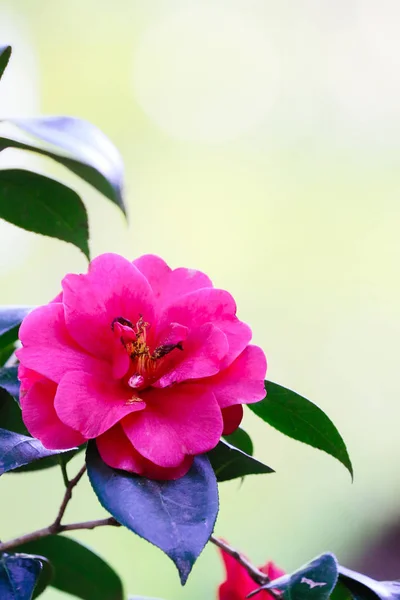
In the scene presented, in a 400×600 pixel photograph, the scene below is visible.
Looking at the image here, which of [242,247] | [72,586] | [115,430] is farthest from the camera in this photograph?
[242,247]

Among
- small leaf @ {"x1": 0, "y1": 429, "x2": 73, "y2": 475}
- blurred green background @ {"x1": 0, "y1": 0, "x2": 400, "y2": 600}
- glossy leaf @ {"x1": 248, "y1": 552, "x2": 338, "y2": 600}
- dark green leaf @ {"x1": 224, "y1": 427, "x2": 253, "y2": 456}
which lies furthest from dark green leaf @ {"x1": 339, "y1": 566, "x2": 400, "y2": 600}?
blurred green background @ {"x1": 0, "y1": 0, "x2": 400, "y2": 600}

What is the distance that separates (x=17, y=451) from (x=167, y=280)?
0.54ft

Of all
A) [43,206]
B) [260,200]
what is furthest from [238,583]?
[260,200]

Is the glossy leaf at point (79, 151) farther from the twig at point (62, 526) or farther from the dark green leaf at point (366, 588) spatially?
the dark green leaf at point (366, 588)

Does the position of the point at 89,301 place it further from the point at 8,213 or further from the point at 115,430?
the point at 8,213

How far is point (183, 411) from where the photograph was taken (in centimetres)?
41

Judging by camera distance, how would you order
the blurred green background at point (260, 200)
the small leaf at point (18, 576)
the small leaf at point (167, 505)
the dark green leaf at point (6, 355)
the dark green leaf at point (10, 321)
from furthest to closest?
the blurred green background at point (260, 200) → the dark green leaf at point (6, 355) → the dark green leaf at point (10, 321) → the small leaf at point (18, 576) → the small leaf at point (167, 505)

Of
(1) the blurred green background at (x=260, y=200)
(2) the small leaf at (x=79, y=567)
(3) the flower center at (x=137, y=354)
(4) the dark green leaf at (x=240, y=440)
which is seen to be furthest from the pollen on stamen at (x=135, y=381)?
(1) the blurred green background at (x=260, y=200)

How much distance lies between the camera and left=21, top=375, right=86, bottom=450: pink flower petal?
0.41 metres

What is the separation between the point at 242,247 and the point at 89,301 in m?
A: 1.48

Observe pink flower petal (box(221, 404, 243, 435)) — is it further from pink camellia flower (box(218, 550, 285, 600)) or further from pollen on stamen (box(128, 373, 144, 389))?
pink camellia flower (box(218, 550, 285, 600))

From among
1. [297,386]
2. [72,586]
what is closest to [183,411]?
[72,586]

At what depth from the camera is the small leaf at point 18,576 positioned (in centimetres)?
46

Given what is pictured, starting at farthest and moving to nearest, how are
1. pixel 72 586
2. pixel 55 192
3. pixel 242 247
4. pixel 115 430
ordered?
pixel 242 247
pixel 72 586
pixel 55 192
pixel 115 430
